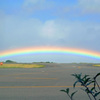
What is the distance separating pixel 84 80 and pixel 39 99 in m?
4.92

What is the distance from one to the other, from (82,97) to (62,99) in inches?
30.0

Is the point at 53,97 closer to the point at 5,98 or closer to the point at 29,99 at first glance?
the point at 29,99

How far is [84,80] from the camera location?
5.30 ft

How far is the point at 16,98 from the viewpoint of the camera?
21.1 feet

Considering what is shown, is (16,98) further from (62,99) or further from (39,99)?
(62,99)

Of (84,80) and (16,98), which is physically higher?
(84,80)

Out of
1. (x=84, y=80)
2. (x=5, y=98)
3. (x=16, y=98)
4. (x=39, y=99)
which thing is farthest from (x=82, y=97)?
(x=84, y=80)

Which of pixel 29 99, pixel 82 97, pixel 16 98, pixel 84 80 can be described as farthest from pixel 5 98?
pixel 84 80

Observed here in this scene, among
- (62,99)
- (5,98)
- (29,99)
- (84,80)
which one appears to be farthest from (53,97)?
(84,80)

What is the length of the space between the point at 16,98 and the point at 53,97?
50.8 inches

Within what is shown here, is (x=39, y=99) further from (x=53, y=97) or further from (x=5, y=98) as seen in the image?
(x=5, y=98)

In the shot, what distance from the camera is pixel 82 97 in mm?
6480

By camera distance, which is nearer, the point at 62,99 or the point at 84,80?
the point at 84,80

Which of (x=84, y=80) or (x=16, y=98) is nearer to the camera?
(x=84, y=80)
